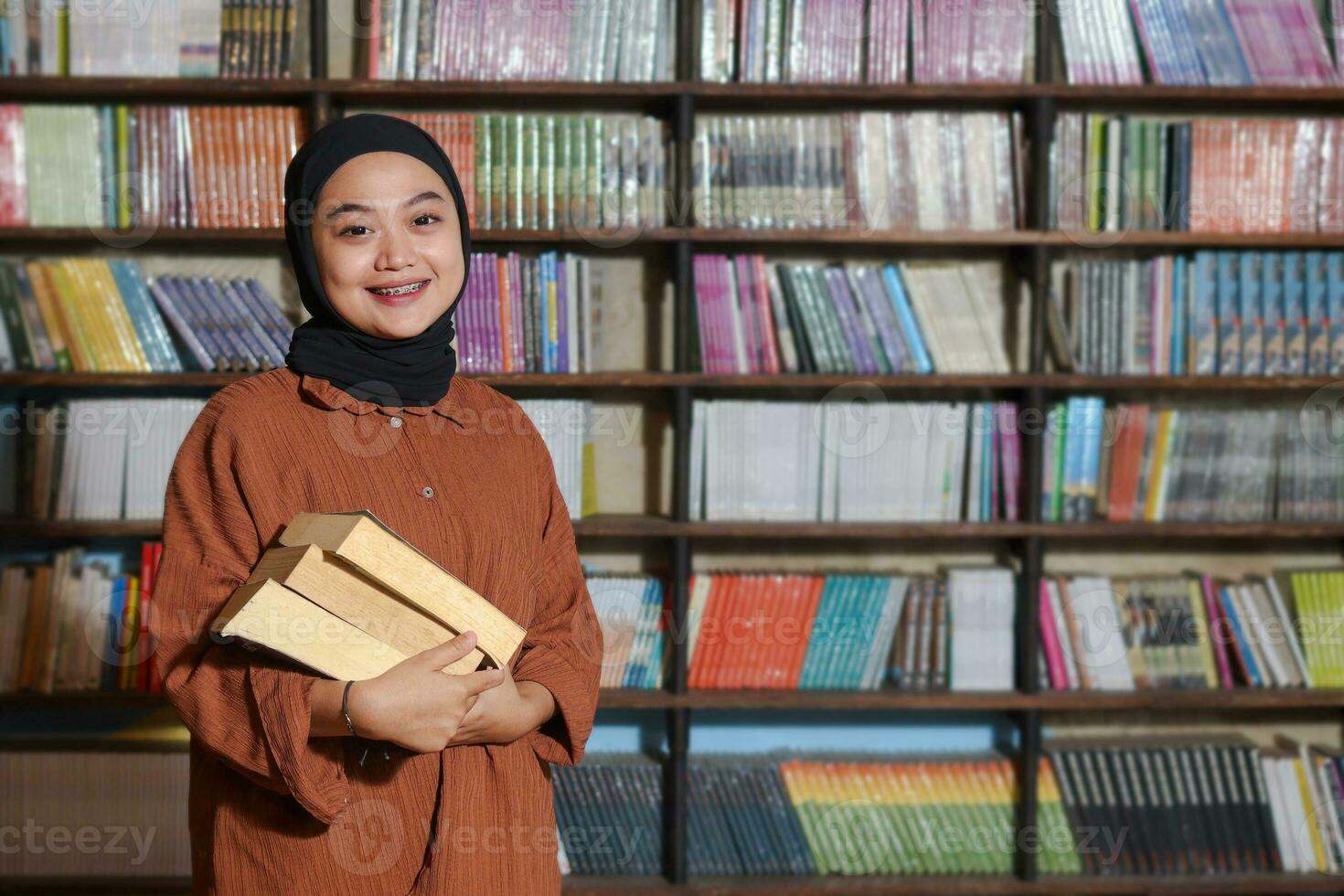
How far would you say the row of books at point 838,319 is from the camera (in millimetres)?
2561

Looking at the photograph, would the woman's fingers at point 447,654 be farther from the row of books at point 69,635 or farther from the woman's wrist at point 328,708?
the row of books at point 69,635

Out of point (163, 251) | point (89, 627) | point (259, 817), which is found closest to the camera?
point (259, 817)

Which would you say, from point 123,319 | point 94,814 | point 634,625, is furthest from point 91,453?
point 634,625

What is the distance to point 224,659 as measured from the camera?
1044mm

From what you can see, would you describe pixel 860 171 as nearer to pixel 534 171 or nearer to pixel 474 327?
pixel 534 171

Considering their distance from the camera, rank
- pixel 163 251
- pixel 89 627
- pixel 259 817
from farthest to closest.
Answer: pixel 163 251, pixel 89 627, pixel 259 817

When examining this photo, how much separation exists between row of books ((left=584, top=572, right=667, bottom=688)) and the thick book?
151 centimetres

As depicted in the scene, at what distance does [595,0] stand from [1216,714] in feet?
7.57

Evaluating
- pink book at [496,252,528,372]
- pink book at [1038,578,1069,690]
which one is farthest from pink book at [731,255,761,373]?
pink book at [1038,578,1069,690]

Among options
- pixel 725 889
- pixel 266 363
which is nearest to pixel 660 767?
pixel 725 889

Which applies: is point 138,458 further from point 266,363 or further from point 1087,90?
point 1087,90

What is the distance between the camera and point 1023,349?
2.83 metres

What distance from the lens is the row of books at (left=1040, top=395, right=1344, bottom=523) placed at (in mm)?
2588

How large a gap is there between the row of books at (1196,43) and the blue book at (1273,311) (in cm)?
42
